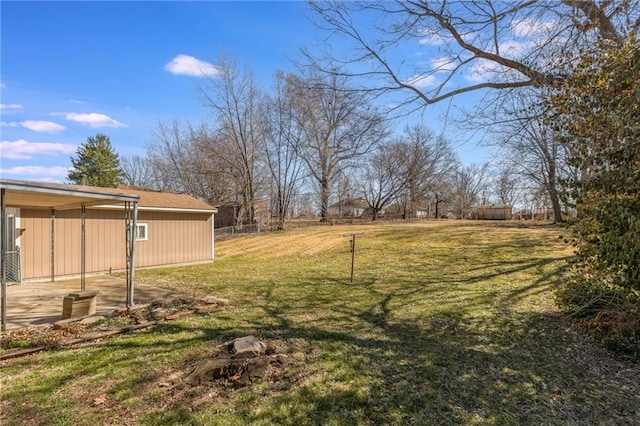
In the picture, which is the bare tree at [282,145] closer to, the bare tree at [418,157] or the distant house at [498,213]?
the bare tree at [418,157]

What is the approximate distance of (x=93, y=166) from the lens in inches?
1267

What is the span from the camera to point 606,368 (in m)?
3.73

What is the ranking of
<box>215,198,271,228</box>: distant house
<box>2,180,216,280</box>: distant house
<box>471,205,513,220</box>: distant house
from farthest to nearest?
1. <box>471,205,513,220</box>: distant house
2. <box>215,198,271,228</box>: distant house
3. <box>2,180,216,280</box>: distant house

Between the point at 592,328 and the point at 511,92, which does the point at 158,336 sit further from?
the point at 511,92

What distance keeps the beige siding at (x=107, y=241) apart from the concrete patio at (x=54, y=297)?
681mm

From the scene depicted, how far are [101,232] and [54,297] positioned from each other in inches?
140

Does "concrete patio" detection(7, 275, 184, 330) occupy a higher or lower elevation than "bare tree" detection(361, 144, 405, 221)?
lower

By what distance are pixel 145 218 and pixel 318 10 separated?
8.76 meters

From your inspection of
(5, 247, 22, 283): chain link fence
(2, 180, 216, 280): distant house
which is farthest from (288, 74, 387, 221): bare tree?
(5, 247, 22, 283): chain link fence

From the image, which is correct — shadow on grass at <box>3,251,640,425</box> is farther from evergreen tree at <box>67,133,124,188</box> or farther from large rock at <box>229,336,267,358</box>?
evergreen tree at <box>67,133,124,188</box>

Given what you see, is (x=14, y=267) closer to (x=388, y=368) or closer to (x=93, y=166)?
(x=388, y=368)

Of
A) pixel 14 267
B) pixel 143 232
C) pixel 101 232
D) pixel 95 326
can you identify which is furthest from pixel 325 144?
pixel 95 326

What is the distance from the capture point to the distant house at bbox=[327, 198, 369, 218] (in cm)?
2956

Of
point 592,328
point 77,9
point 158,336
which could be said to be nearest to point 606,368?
point 592,328
